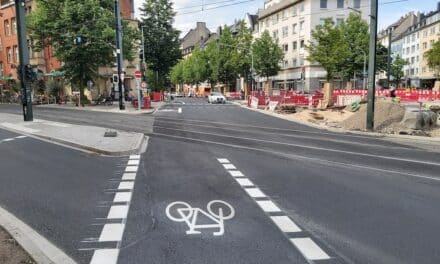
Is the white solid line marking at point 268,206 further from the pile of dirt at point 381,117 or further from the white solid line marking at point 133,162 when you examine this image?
the pile of dirt at point 381,117

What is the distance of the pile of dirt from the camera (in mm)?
22531

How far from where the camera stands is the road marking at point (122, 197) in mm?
8022

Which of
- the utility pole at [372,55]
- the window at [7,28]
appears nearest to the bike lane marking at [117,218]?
the utility pole at [372,55]

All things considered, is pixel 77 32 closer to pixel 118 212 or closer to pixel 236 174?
pixel 236 174

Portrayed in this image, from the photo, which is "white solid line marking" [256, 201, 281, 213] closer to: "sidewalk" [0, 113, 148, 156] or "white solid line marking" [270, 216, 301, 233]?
"white solid line marking" [270, 216, 301, 233]

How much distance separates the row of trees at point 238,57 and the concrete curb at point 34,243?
195 feet

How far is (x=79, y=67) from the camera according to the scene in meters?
42.8

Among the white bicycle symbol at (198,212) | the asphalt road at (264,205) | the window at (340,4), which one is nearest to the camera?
the asphalt road at (264,205)

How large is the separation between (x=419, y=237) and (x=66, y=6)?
133 ft

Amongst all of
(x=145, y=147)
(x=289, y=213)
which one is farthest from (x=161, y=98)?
(x=289, y=213)

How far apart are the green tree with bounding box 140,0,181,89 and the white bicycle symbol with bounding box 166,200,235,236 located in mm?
59086

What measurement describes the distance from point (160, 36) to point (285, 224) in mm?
61367

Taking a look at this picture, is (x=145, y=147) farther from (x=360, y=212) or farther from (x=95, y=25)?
(x=95, y=25)

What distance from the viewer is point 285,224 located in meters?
6.59
